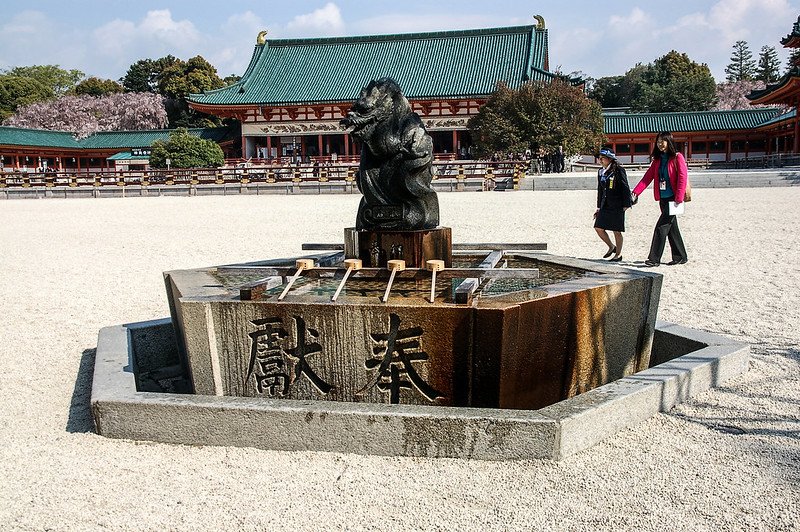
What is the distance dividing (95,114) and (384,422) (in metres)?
55.8

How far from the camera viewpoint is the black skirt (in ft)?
26.9

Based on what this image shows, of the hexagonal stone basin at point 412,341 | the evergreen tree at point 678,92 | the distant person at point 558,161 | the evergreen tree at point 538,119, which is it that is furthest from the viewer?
the evergreen tree at point 678,92

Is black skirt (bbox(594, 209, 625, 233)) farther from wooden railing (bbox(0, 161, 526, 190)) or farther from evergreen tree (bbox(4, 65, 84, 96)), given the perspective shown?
evergreen tree (bbox(4, 65, 84, 96))

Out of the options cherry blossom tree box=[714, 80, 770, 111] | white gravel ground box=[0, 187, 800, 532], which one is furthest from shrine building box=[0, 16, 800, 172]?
white gravel ground box=[0, 187, 800, 532]

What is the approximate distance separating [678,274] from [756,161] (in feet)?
108

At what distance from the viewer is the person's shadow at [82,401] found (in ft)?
12.0

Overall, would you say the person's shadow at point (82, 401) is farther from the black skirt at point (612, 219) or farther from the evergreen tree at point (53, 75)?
the evergreen tree at point (53, 75)

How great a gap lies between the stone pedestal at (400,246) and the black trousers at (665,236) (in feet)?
14.3

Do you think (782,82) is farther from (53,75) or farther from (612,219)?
(53,75)

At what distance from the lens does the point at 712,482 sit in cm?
283

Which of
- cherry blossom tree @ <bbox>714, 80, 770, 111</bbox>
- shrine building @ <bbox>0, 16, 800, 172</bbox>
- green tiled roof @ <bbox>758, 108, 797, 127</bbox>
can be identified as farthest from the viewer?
cherry blossom tree @ <bbox>714, 80, 770, 111</bbox>

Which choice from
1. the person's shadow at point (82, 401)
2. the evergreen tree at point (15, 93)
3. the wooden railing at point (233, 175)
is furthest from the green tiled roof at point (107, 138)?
the person's shadow at point (82, 401)

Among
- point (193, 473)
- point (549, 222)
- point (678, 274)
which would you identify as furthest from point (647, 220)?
point (193, 473)

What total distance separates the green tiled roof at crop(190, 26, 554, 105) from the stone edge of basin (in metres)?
Result: 32.7
